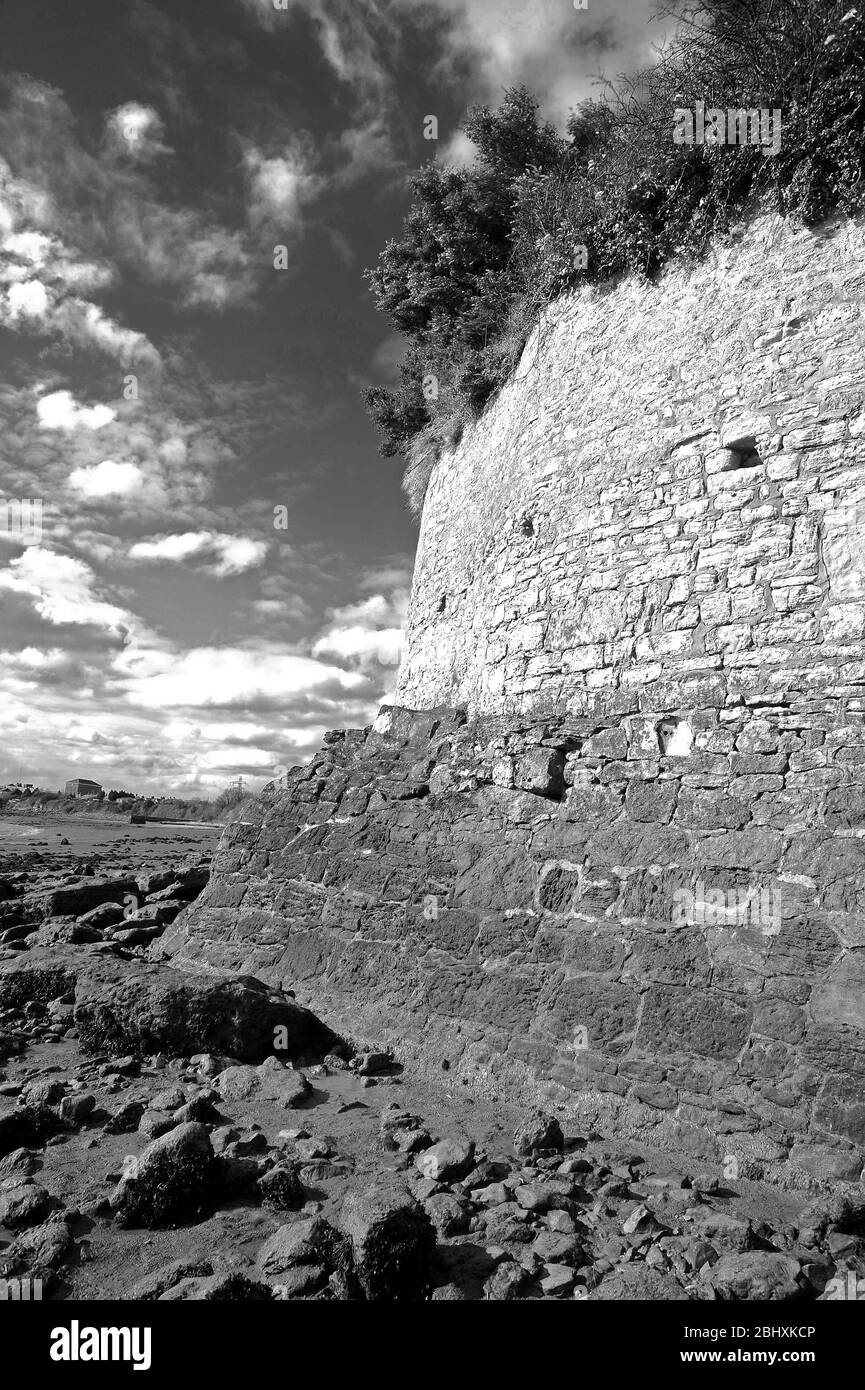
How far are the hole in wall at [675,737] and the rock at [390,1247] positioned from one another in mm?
3540

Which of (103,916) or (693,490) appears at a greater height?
(693,490)

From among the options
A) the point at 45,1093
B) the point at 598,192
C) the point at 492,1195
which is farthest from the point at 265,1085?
the point at 598,192

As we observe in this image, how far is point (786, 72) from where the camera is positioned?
243 inches

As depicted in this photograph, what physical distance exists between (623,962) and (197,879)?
9.22 meters

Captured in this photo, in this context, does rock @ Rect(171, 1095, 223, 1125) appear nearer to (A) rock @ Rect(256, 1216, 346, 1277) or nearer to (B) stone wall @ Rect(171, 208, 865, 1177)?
(A) rock @ Rect(256, 1216, 346, 1277)

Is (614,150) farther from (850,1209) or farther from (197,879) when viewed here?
(197,879)

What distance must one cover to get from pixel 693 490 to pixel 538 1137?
496cm

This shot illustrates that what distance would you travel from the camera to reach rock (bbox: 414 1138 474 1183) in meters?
3.97

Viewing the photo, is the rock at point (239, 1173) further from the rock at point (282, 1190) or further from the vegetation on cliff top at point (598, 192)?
the vegetation on cliff top at point (598, 192)

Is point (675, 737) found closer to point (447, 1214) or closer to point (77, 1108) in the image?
point (447, 1214)

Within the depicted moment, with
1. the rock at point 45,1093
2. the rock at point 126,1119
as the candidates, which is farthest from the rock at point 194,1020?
the rock at point 126,1119

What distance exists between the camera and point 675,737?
5.71 metres

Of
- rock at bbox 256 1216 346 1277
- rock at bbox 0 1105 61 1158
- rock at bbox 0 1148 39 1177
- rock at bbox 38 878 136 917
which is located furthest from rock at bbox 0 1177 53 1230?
rock at bbox 38 878 136 917
